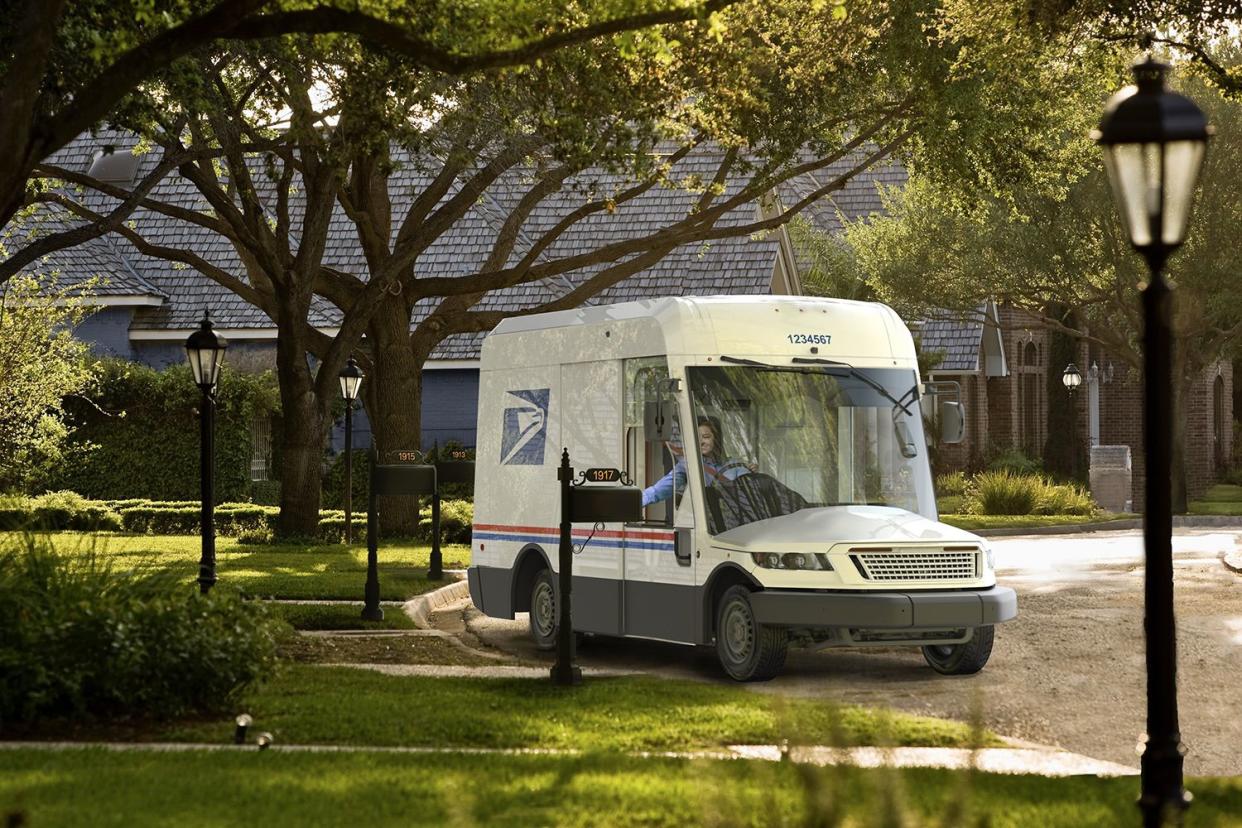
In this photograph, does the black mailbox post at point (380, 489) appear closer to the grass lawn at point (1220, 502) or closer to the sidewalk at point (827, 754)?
the sidewalk at point (827, 754)

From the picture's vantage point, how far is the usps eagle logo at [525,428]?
54.9 feet

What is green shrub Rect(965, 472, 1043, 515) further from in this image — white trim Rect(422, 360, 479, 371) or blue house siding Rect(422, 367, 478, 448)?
white trim Rect(422, 360, 479, 371)

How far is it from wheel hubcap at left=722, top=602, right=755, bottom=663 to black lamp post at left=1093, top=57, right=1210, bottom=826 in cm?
577

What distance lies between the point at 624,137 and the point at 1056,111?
10520 mm

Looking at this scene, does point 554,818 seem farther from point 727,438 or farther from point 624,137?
point 624,137

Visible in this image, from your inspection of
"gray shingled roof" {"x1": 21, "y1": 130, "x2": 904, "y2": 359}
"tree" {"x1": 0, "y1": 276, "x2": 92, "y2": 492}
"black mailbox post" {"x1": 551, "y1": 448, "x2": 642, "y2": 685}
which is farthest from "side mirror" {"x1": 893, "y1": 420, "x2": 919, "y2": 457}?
"gray shingled roof" {"x1": 21, "y1": 130, "x2": 904, "y2": 359}

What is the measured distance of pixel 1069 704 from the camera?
12.9 meters

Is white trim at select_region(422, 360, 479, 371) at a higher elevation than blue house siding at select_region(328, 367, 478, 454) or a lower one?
higher

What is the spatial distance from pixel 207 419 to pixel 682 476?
15.3 feet

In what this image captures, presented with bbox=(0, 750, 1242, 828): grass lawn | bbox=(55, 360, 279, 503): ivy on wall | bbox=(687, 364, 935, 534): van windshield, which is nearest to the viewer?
bbox=(0, 750, 1242, 828): grass lawn

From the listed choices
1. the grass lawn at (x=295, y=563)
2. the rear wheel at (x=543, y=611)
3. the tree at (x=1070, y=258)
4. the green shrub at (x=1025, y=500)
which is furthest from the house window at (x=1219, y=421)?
the rear wheel at (x=543, y=611)

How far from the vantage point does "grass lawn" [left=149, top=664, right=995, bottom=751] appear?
10.3 metres

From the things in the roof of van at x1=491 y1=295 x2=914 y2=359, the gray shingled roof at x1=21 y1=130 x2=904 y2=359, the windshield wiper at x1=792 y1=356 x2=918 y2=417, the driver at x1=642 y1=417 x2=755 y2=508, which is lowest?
the driver at x1=642 y1=417 x2=755 y2=508

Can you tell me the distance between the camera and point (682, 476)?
48.8ft
